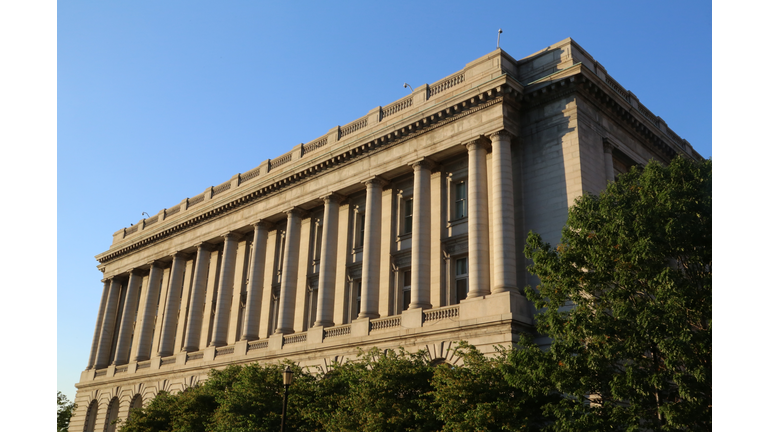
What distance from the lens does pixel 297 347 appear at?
37781 mm

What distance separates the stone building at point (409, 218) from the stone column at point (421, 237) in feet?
0.24

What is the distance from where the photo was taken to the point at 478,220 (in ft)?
104

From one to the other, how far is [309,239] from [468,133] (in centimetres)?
1524

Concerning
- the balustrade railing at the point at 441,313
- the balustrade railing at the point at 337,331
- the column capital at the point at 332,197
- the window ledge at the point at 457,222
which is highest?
the column capital at the point at 332,197

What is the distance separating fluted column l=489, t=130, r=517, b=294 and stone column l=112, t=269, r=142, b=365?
41543 millimetres

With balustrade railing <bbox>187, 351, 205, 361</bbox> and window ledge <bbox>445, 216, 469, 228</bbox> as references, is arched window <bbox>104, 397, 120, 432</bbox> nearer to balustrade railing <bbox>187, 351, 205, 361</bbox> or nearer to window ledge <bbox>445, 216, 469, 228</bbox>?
balustrade railing <bbox>187, 351, 205, 361</bbox>

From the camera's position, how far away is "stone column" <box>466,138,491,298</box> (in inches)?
1203

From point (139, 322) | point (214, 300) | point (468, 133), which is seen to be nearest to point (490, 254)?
point (468, 133)

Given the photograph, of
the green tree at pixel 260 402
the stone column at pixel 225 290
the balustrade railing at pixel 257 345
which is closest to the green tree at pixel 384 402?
the green tree at pixel 260 402

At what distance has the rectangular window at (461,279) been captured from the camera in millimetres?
33703

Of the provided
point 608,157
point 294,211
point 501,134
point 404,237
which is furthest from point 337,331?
point 608,157

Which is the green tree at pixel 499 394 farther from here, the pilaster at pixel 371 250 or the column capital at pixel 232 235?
the column capital at pixel 232 235

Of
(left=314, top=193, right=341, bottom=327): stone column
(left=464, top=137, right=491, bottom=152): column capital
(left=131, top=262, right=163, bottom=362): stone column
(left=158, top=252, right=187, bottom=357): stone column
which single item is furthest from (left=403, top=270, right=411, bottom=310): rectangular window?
(left=131, top=262, right=163, bottom=362): stone column

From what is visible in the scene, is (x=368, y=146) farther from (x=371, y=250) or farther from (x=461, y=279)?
(x=461, y=279)
